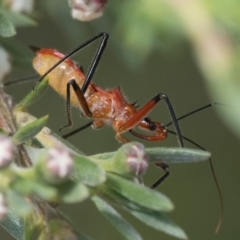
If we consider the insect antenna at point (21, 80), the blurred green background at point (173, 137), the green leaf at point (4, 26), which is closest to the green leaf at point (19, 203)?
the green leaf at point (4, 26)

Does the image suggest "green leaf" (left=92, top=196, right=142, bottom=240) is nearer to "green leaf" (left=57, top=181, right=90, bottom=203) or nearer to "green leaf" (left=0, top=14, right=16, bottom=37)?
"green leaf" (left=57, top=181, right=90, bottom=203)

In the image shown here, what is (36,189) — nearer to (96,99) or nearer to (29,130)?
(29,130)

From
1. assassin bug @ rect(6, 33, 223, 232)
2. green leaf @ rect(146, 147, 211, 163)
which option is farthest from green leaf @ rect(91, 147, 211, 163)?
assassin bug @ rect(6, 33, 223, 232)

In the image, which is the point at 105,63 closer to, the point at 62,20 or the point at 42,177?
the point at 62,20

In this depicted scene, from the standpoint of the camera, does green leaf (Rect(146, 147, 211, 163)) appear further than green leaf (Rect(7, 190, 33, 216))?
Yes

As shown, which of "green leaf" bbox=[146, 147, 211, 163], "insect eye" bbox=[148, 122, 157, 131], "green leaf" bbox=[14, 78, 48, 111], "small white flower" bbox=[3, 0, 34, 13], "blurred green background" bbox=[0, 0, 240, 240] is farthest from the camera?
"blurred green background" bbox=[0, 0, 240, 240]

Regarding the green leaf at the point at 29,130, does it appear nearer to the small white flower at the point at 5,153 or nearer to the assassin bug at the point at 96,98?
the small white flower at the point at 5,153

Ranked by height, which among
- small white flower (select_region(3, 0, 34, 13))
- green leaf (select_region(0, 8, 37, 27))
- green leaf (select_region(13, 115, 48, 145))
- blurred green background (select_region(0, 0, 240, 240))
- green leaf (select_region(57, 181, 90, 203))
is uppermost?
small white flower (select_region(3, 0, 34, 13))
